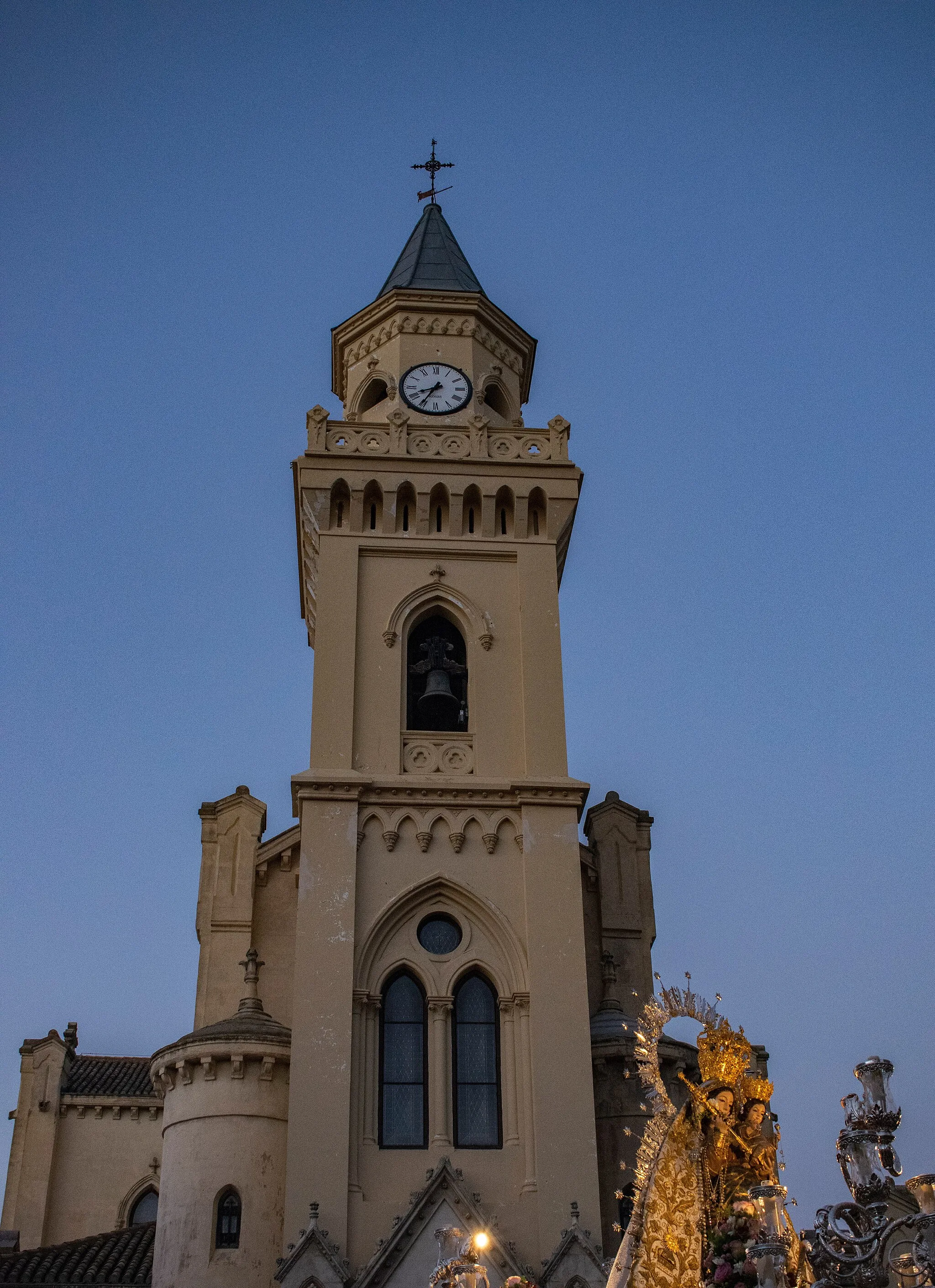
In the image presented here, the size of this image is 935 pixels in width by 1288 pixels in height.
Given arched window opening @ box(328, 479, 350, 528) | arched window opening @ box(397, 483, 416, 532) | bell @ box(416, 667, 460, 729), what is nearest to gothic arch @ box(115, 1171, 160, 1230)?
bell @ box(416, 667, 460, 729)

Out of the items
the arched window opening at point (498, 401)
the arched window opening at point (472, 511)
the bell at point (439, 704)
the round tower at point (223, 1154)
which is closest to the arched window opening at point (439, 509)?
the arched window opening at point (472, 511)

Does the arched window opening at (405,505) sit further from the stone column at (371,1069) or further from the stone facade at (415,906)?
the stone column at (371,1069)

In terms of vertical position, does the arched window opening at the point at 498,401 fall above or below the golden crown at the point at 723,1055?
above

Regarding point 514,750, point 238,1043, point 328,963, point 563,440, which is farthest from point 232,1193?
point 563,440

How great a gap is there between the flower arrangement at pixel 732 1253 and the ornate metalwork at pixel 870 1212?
0.54 meters

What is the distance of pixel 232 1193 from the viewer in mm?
23953

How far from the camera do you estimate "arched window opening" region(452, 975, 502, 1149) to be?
2459 centimetres

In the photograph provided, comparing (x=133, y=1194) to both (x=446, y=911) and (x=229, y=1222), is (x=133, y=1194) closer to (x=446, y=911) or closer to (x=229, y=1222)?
(x=229, y=1222)

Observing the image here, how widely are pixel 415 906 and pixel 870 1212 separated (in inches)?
570

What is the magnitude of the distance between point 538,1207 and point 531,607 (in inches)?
430

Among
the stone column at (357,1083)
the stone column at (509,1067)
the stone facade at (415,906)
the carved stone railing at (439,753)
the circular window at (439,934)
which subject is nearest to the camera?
the stone facade at (415,906)

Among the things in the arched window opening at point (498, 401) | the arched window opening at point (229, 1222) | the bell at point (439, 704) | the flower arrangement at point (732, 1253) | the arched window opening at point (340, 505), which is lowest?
the flower arrangement at point (732, 1253)

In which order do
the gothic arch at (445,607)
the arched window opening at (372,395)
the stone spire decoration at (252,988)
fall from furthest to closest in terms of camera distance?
the arched window opening at (372,395) → the gothic arch at (445,607) → the stone spire decoration at (252,988)

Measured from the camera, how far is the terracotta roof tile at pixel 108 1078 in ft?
119
